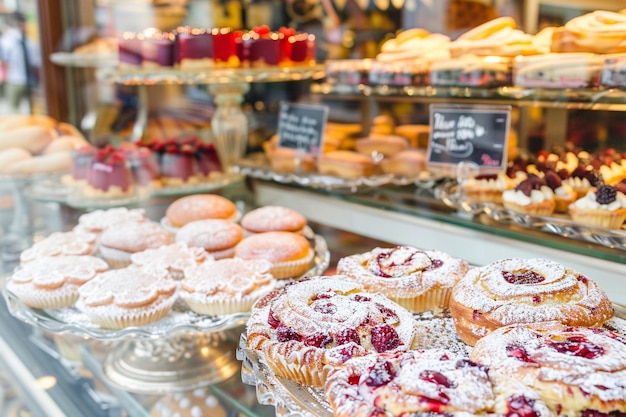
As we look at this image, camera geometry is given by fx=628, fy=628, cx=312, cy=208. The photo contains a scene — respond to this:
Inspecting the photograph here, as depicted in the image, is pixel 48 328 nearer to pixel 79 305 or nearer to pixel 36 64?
pixel 79 305

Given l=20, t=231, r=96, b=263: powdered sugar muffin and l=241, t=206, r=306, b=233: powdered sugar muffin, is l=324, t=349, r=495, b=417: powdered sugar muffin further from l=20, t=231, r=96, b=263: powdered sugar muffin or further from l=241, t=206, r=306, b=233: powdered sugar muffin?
l=20, t=231, r=96, b=263: powdered sugar muffin

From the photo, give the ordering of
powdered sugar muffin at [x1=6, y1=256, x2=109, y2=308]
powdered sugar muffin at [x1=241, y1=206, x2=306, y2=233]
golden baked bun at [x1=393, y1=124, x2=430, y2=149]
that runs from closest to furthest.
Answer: powdered sugar muffin at [x1=6, y1=256, x2=109, y2=308], powdered sugar muffin at [x1=241, y1=206, x2=306, y2=233], golden baked bun at [x1=393, y1=124, x2=430, y2=149]

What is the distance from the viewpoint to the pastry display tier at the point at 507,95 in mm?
1817

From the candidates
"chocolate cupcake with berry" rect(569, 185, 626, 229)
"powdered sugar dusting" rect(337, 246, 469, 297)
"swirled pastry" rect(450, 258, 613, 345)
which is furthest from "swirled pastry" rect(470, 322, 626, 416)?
"chocolate cupcake with berry" rect(569, 185, 626, 229)

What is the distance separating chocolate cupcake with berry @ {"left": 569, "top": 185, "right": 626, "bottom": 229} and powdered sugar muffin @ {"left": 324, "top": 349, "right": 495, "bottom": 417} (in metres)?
0.90

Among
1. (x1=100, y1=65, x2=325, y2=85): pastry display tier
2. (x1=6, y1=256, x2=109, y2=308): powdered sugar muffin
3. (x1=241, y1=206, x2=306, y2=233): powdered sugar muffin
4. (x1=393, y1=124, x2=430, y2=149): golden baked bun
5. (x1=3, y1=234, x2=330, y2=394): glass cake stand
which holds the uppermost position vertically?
(x1=100, y1=65, x2=325, y2=85): pastry display tier

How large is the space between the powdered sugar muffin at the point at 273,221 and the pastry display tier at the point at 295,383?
2.45ft

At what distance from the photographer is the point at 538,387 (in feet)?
3.10

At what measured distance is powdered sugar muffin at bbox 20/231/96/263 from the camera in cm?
200

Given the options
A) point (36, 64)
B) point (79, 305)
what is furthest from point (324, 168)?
point (36, 64)

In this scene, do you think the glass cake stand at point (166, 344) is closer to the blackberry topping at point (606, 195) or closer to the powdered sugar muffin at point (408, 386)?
the powdered sugar muffin at point (408, 386)

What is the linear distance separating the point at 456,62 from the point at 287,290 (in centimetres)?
115

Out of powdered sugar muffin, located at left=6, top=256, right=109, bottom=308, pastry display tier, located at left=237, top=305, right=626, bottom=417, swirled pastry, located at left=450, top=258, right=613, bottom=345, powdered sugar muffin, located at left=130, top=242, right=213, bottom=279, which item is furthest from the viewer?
powdered sugar muffin, located at left=130, top=242, right=213, bottom=279

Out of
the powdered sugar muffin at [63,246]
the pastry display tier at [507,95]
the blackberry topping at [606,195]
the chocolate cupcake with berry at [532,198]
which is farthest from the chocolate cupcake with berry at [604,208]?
the powdered sugar muffin at [63,246]
